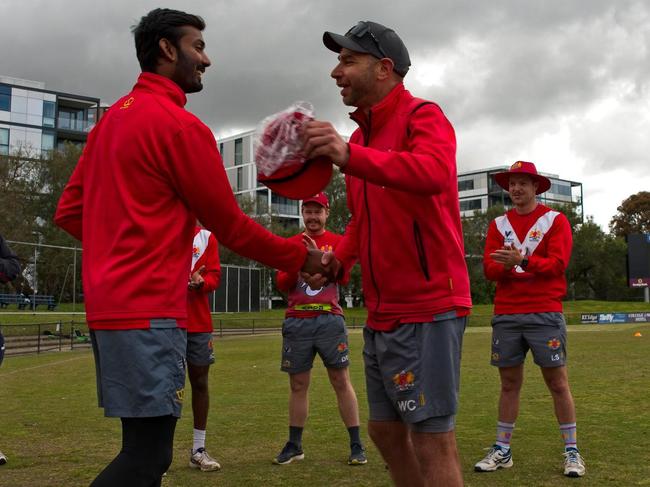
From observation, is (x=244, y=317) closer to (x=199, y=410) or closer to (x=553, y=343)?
(x=199, y=410)

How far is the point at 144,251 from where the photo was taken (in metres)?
3.01

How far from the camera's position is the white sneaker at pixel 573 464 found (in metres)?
5.52

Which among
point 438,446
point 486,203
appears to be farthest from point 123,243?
point 486,203

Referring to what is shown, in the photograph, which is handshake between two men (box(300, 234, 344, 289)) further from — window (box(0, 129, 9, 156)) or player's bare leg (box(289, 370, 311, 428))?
window (box(0, 129, 9, 156))

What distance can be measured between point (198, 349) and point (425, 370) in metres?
3.41

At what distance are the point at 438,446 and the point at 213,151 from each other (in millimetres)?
1709

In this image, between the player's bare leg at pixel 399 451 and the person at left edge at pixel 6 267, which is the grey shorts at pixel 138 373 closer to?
the player's bare leg at pixel 399 451

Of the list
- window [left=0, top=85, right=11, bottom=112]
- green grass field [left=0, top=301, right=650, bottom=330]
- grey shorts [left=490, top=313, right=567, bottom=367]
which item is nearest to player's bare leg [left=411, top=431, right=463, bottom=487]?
grey shorts [left=490, top=313, right=567, bottom=367]

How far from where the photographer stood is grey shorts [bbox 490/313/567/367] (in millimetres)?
5934

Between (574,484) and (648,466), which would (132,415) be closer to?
(574,484)

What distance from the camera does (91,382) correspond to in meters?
13.7

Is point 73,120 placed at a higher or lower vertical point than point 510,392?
higher

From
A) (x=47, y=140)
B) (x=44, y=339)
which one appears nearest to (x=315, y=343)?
(x=44, y=339)

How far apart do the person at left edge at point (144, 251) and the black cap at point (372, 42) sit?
0.86 meters
